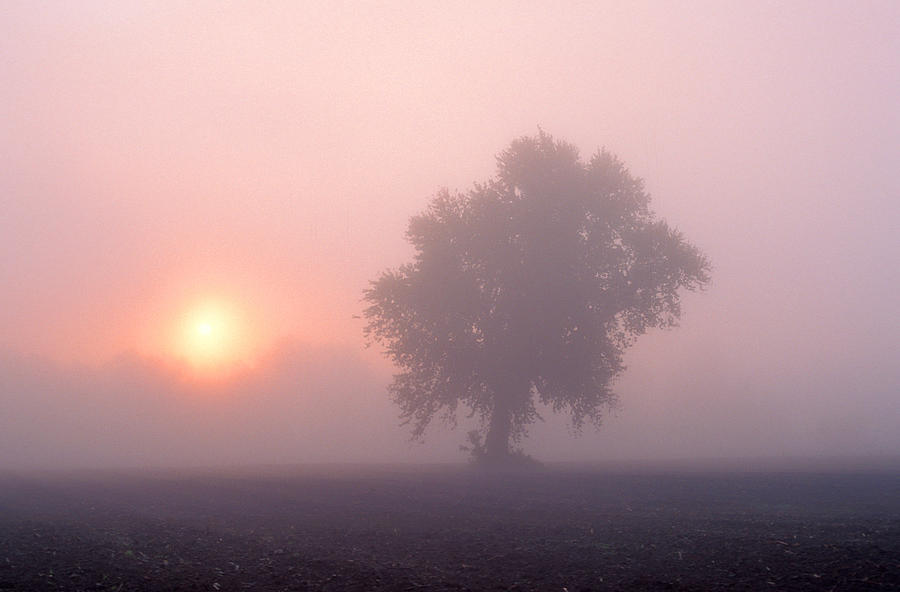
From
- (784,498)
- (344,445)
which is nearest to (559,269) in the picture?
(784,498)

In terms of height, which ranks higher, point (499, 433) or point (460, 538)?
point (499, 433)

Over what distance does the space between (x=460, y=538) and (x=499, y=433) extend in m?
25.1

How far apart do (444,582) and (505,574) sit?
1011mm

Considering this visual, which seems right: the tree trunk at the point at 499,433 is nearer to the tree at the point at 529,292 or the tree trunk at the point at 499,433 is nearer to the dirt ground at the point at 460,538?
the tree at the point at 529,292

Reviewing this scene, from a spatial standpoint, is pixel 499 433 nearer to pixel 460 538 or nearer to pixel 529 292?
pixel 529 292

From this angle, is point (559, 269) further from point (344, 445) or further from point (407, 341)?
point (344, 445)

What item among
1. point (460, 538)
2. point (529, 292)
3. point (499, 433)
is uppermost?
→ point (529, 292)

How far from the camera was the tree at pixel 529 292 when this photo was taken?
35.5m

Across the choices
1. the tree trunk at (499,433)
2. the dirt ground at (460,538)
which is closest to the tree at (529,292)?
the tree trunk at (499,433)

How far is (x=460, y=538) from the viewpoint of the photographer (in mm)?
12664

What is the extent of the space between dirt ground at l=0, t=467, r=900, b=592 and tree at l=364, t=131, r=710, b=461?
43.3 ft

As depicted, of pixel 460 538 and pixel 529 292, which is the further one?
pixel 529 292

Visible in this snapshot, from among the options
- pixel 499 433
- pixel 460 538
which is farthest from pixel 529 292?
pixel 460 538

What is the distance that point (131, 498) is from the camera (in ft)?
68.0
